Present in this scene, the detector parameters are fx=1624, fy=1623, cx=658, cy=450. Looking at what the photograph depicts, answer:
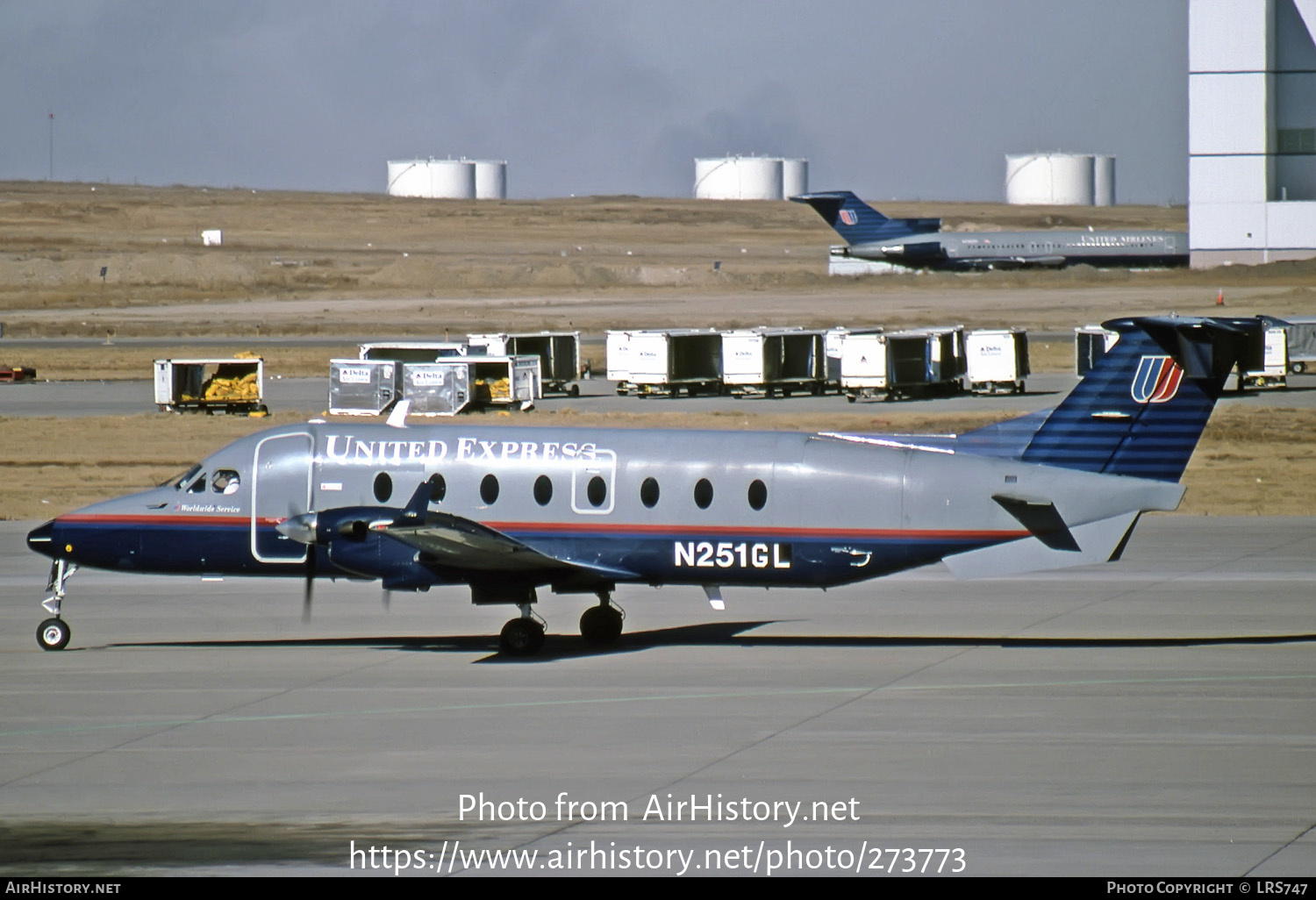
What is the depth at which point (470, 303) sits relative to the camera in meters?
113

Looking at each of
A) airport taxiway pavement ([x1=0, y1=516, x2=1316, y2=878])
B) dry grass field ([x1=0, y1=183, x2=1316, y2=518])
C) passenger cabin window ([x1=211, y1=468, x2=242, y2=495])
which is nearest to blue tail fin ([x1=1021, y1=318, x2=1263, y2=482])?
airport taxiway pavement ([x1=0, y1=516, x2=1316, y2=878])

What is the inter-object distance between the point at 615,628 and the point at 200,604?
24.9ft

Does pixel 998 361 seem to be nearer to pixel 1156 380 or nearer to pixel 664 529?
pixel 1156 380

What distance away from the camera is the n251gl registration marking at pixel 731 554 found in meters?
20.8

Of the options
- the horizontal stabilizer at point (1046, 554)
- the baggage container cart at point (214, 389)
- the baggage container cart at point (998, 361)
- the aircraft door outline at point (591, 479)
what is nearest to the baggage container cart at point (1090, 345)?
the baggage container cart at point (998, 361)

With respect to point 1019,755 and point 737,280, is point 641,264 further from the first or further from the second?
point 1019,755

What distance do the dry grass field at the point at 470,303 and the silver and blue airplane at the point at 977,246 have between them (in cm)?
231

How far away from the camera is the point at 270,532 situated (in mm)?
21594

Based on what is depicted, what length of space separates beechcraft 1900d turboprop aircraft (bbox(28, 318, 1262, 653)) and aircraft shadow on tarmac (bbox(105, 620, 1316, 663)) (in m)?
0.67

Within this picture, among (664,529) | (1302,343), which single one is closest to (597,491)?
(664,529)

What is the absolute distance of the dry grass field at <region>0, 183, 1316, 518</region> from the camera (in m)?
Result: 44.6

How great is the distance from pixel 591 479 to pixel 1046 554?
19.3ft

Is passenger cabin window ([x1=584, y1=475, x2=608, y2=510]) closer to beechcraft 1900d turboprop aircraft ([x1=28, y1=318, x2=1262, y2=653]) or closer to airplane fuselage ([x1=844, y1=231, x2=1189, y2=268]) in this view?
beechcraft 1900d turboprop aircraft ([x1=28, y1=318, x2=1262, y2=653])

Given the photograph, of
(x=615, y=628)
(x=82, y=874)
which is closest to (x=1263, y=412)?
(x=615, y=628)
